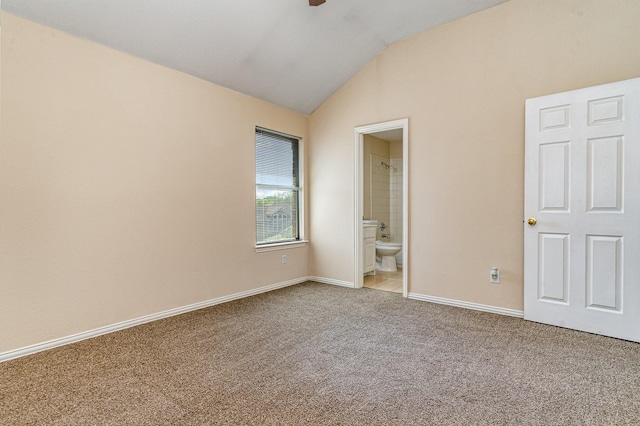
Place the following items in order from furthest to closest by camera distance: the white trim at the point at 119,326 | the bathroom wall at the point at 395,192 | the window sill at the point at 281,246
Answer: the bathroom wall at the point at 395,192 → the window sill at the point at 281,246 → the white trim at the point at 119,326

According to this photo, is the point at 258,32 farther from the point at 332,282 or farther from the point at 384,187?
the point at 384,187

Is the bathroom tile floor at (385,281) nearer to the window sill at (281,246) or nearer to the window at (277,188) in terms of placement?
the window sill at (281,246)

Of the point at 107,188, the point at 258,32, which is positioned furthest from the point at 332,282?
the point at 258,32

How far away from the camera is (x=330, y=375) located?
6.88 ft

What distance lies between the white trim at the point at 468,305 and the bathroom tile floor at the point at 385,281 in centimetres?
44

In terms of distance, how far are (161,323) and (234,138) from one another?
2.11 meters

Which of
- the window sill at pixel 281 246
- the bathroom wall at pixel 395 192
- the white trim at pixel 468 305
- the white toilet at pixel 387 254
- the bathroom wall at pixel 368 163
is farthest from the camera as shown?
the bathroom wall at pixel 395 192

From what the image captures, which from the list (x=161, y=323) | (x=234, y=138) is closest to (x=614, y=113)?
(x=234, y=138)

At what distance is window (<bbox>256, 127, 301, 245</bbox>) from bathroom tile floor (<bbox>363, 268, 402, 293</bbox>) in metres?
1.24

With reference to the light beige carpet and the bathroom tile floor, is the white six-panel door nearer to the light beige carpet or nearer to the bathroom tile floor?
the light beige carpet

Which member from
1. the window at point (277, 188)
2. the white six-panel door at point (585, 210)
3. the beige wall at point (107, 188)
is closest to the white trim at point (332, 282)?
the window at point (277, 188)

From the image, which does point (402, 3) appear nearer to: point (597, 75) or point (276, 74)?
point (276, 74)

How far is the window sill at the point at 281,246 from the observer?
416cm

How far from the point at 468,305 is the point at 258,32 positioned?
3.50 meters
